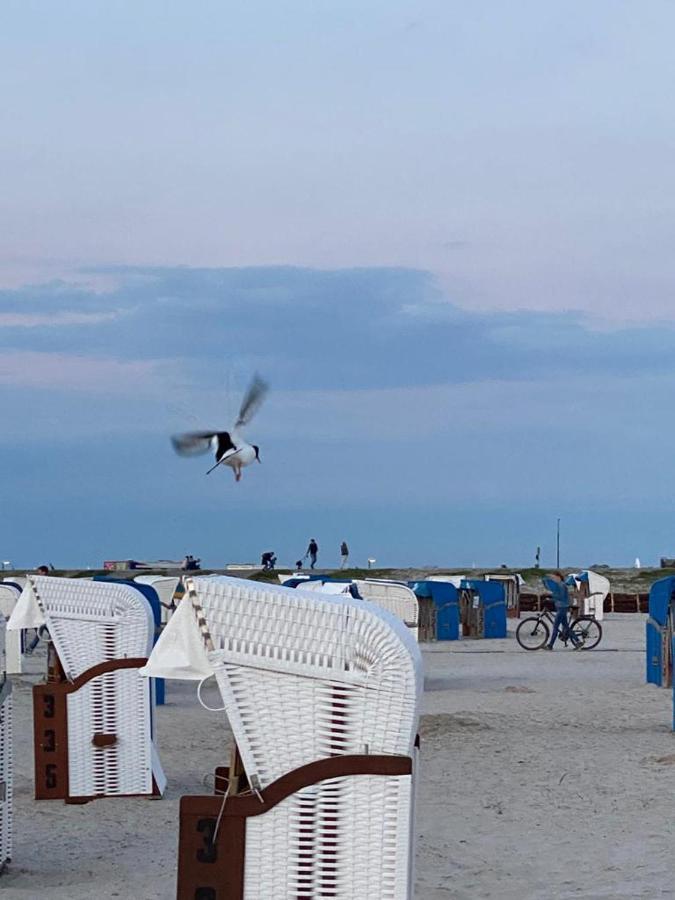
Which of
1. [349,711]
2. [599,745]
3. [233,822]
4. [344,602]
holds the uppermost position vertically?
[344,602]

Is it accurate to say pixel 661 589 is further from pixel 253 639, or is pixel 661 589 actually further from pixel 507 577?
pixel 507 577

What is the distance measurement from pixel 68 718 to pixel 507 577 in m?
29.2

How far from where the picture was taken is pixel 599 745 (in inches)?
492

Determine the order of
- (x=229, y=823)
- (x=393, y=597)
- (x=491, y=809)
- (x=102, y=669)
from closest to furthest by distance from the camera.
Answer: (x=229, y=823) → (x=102, y=669) → (x=491, y=809) → (x=393, y=597)

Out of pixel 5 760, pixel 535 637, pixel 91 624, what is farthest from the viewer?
pixel 535 637

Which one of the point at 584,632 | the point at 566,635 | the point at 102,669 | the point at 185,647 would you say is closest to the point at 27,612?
the point at 102,669

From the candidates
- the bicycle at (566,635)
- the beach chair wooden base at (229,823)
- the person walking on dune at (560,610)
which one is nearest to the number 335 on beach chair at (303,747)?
the beach chair wooden base at (229,823)

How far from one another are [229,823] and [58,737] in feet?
15.6

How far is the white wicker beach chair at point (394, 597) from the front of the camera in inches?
755

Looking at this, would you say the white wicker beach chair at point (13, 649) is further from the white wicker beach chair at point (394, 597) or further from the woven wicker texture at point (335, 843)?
the woven wicker texture at point (335, 843)

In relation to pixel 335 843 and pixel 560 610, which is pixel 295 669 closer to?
pixel 335 843

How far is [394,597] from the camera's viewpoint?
63.6 feet

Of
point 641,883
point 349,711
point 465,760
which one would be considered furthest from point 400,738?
point 465,760

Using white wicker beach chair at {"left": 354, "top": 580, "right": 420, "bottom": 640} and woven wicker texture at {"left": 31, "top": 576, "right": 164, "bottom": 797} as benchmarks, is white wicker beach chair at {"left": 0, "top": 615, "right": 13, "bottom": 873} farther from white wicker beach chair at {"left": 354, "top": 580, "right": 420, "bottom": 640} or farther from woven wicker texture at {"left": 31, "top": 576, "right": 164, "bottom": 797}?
white wicker beach chair at {"left": 354, "top": 580, "right": 420, "bottom": 640}
